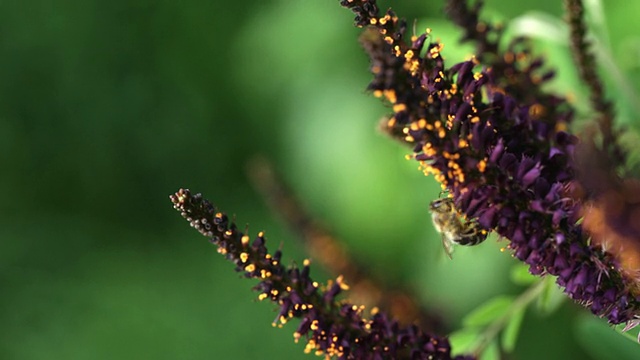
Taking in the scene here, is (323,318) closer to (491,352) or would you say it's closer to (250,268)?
(250,268)

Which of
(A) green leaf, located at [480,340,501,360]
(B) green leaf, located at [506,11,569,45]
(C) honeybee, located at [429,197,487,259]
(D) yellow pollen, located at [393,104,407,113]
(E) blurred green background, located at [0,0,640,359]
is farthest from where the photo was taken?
(E) blurred green background, located at [0,0,640,359]

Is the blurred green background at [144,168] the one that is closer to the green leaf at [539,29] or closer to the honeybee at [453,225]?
the green leaf at [539,29]

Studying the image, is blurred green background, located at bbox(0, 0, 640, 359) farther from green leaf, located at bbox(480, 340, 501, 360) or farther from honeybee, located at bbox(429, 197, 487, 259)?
honeybee, located at bbox(429, 197, 487, 259)

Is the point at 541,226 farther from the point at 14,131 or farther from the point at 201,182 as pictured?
the point at 14,131

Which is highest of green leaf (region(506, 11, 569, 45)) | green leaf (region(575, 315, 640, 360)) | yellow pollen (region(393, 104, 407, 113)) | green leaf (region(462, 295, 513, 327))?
green leaf (region(506, 11, 569, 45))

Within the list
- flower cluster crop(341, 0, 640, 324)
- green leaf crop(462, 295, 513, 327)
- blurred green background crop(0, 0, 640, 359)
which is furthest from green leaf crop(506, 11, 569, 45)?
blurred green background crop(0, 0, 640, 359)

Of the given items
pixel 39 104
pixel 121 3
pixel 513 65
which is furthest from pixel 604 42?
pixel 39 104

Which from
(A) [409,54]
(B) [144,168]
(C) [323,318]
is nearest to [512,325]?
(C) [323,318]

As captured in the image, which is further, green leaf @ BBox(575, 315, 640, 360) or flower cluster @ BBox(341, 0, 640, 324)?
green leaf @ BBox(575, 315, 640, 360)
